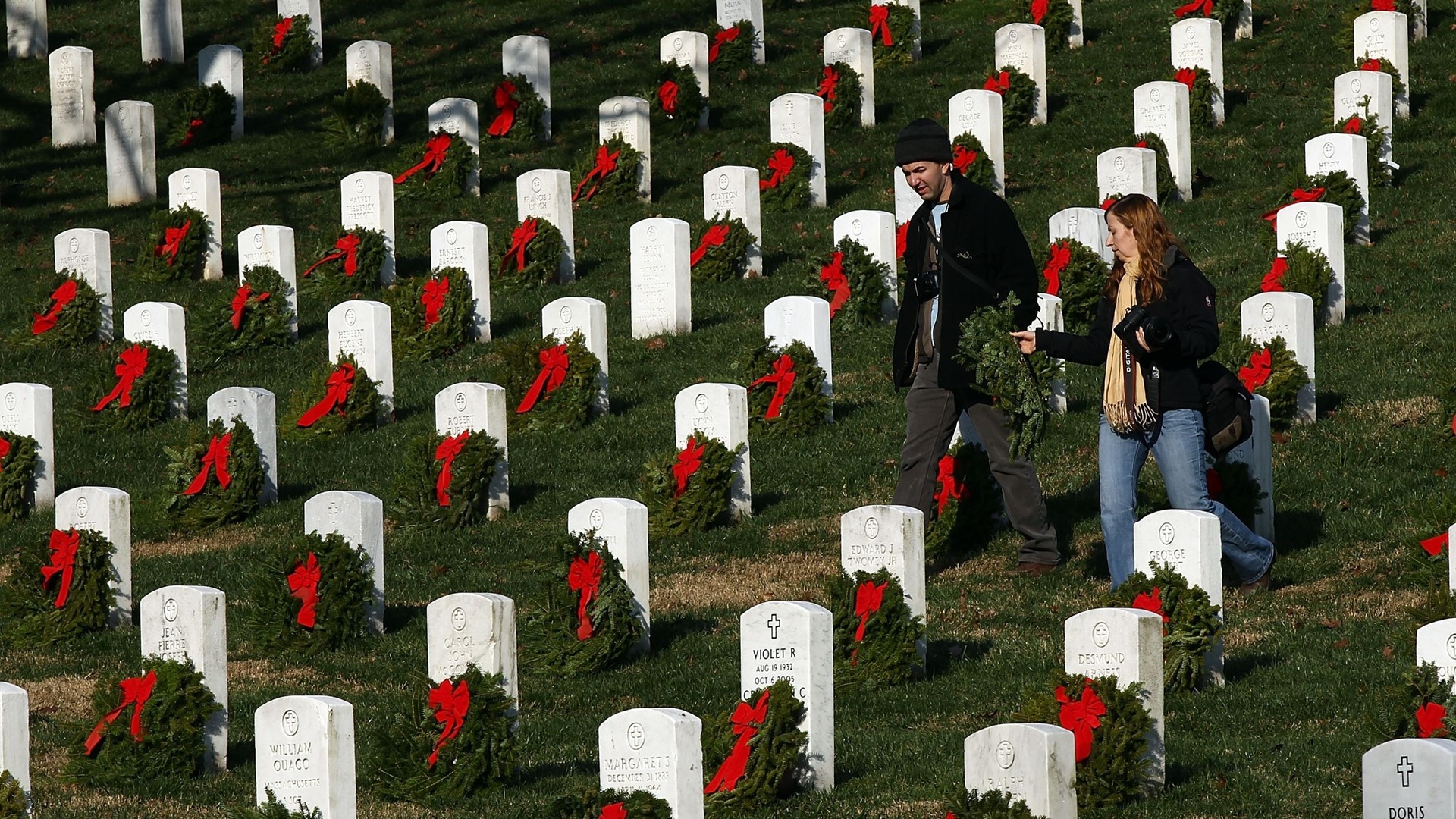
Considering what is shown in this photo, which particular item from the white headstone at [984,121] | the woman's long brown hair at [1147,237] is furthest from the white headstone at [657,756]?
the white headstone at [984,121]

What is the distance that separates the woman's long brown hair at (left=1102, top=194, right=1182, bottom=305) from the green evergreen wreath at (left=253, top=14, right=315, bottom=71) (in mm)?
14557

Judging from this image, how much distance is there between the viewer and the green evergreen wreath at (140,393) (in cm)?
1340

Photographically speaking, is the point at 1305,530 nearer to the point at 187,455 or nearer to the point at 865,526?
the point at 865,526

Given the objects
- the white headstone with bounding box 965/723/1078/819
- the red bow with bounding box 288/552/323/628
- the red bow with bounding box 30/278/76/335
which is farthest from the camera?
the red bow with bounding box 30/278/76/335

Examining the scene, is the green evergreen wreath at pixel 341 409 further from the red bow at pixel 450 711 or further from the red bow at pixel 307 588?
the red bow at pixel 450 711

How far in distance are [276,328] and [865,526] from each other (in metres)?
7.26

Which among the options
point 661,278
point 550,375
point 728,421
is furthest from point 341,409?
point 728,421

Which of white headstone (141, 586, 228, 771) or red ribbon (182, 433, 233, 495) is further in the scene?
red ribbon (182, 433, 233, 495)

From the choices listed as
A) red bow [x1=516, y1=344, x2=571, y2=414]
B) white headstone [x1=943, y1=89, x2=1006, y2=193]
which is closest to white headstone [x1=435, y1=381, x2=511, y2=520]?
red bow [x1=516, y1=344, x2=571, y2=414]

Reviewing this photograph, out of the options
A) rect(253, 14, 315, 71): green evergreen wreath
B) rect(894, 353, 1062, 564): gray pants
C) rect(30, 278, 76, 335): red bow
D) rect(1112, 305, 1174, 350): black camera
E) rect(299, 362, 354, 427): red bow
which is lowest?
rect(894, 353, 1062, 564): gray pants

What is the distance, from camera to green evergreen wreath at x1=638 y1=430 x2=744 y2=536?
10781 millimetres

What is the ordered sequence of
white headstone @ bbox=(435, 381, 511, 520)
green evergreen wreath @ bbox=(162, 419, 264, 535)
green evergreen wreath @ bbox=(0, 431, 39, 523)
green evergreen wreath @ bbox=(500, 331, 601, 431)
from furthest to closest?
green evergreen wreath @ bbox=(500, 331, 601, 431) → green evergreen wreath @ bbox=(0, 431, 39, 523) → green evergreen wreath @ bbox=(162, 419, 264, 535) → white headstone @ bbox=(435, 381, 511, 520)

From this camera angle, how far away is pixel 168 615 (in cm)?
823

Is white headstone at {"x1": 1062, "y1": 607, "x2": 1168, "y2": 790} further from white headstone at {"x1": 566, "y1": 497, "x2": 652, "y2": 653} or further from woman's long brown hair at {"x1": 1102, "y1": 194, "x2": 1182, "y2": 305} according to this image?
white headstone at {"x1": 566, "y1": 497, "x2": 652, "y2": 653}
